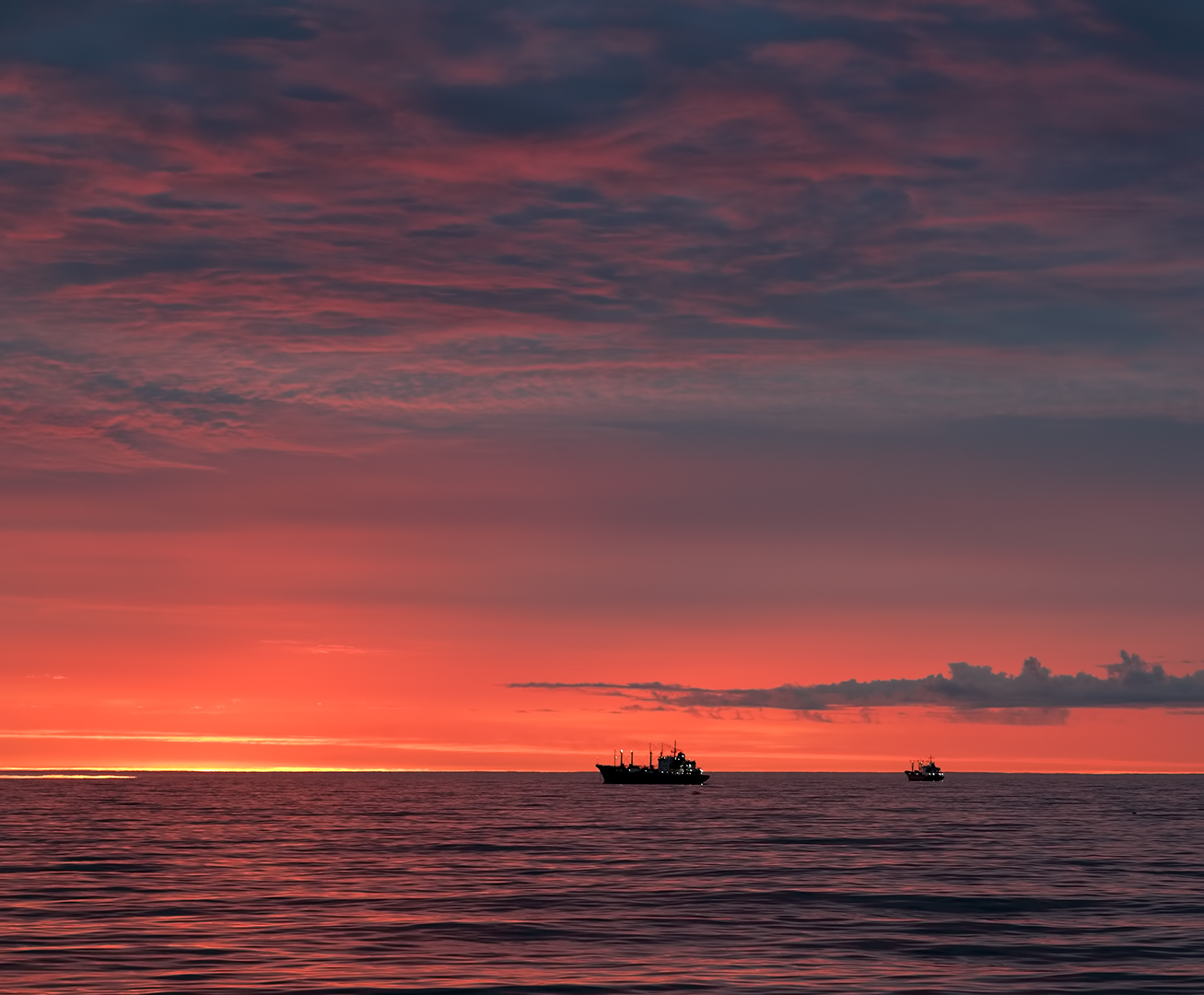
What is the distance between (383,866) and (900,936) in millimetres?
40108

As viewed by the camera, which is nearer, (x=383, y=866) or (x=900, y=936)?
(x=900, y=936)

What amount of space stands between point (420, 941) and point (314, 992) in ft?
35.4

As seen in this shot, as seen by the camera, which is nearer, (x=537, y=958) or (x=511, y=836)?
(x=537, y=958)

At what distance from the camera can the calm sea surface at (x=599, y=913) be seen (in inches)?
1753

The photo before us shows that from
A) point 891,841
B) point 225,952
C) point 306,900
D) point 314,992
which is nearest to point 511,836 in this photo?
point 891,841

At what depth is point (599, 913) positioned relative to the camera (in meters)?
60.9

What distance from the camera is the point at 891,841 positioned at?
11531cm

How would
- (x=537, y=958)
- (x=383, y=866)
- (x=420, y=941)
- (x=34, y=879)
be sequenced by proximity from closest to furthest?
1. (x=537, y=958)
2. (x=420, y=941)
3. (x=34, y=879)
4. (x=383, y=866)

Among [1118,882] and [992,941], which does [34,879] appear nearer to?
[992,941]

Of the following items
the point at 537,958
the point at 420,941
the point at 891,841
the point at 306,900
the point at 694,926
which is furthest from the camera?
the point at 891,841

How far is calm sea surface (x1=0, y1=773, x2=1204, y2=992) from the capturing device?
44.5 metres

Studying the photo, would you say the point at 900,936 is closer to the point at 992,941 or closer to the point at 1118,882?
the point at 992,941

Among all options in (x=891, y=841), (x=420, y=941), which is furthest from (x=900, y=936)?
(x=891, y=841)

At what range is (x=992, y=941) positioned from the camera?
53344 mm
